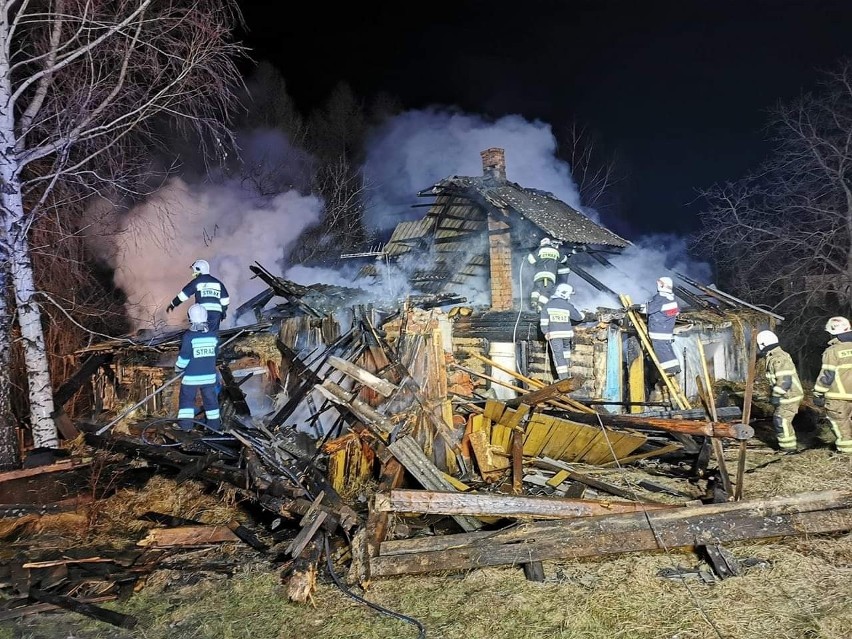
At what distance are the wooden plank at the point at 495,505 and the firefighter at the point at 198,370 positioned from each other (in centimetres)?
404

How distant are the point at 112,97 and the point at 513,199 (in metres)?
8.69

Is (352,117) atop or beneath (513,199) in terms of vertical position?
atop

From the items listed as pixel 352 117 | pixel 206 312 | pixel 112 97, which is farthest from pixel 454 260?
pixel 352 117

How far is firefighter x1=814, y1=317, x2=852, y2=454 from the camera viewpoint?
746cm

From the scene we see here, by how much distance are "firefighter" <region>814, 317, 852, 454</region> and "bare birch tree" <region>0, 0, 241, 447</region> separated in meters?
9.35

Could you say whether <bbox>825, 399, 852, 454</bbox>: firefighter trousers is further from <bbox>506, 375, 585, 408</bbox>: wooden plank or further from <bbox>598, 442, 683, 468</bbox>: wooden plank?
<bbox>506, 375, 585, 408</bbox>: wooden plank

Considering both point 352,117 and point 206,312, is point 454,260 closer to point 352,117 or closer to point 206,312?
point 206,312

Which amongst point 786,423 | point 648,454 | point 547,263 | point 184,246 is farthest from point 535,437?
point 184,246

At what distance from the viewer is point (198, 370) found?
25.7 feet

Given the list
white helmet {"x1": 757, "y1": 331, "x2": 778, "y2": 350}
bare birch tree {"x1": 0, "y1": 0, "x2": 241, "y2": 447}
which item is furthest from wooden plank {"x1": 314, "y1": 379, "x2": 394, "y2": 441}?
white helmet {"x1": 757, "y1": 331, "x2": 778, "y2": 350}

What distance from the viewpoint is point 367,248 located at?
23.9m

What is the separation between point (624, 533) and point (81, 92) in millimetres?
8919

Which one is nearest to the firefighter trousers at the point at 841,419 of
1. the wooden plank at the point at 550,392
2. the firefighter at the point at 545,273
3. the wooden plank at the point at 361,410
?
the wooden plank at the point at 550,392

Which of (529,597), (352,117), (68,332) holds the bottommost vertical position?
(529,597)
